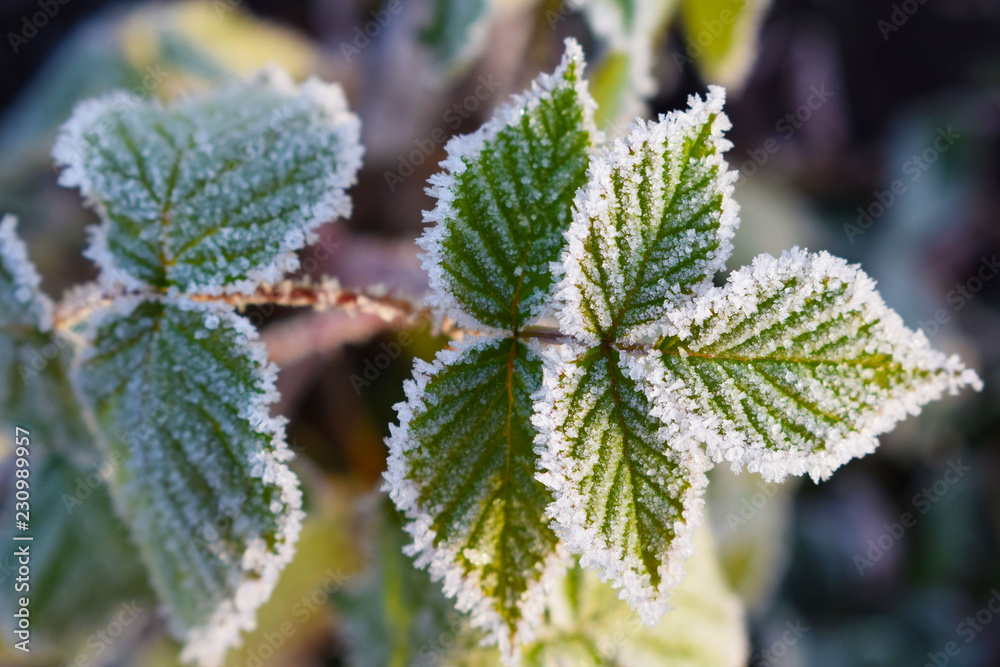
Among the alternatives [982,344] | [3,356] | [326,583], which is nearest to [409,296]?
[3,356]

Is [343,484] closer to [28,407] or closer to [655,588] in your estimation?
[28,407]

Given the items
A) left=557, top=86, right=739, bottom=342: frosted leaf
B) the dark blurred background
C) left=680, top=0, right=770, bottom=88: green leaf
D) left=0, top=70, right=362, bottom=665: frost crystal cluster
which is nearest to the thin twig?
left=0, top=70, right=362, bottom=665: frost crystal cluster

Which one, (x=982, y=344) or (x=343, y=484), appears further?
(x=982, y=344)

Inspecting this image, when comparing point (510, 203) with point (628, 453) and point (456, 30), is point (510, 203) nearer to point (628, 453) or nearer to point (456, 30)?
point (628, 453)

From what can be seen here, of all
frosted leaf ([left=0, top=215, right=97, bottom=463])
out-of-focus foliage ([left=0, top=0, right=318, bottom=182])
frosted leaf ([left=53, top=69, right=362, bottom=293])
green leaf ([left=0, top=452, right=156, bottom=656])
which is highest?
out-of-focus foliage ([left=0, top=0, right=318, bottom=182])

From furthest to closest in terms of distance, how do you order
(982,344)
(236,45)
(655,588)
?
(982,344) → (236,45) → (655,588)

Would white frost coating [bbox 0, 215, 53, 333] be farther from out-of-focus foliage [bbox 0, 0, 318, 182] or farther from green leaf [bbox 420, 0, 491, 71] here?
out-of-focus foliage [bbox 0, 0, 318, 182]

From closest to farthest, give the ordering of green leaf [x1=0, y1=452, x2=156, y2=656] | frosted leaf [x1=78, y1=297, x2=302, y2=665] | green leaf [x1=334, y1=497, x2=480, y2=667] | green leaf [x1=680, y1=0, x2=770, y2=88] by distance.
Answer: frosted leaf [x1=78, y1=297, x2=302, y2=665] → green leaf [x1=334, y1=497, x2=480, y2=667] → green leaf [x1=0, y1=452, x2=156, y2=656] → green leaf [x1=680, y1=0, x2=770, y2=88]
